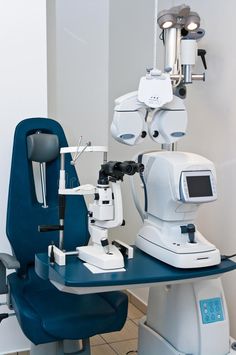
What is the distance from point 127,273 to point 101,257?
117 millimetres

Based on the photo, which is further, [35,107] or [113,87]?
[113,87]

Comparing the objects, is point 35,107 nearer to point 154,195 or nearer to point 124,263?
point 154,195

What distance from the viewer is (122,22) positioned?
3.35 meters

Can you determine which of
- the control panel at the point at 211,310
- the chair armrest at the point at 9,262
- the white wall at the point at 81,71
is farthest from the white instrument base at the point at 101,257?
the white wall at the point at 81,71

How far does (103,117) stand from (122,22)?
0.70 metres

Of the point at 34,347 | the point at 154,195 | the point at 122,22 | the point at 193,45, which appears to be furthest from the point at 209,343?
the point at 122,22

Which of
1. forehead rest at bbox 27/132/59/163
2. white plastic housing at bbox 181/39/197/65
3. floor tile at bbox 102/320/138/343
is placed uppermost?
white plastic housing at bbox 181/39/197/65

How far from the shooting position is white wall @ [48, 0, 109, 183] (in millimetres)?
3270

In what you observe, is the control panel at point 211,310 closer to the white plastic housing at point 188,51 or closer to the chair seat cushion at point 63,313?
the chair seat cushion at point 63,313

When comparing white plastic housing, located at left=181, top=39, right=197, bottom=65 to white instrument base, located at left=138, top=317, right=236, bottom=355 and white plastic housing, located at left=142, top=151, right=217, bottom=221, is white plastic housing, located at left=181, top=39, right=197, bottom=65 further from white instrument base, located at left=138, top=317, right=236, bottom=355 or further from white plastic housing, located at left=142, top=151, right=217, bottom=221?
white instrument base, located at left=138, top=317, right=236, bottom=355

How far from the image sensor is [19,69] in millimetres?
2473

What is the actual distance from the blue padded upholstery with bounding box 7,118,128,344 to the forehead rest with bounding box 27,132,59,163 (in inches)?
1.8

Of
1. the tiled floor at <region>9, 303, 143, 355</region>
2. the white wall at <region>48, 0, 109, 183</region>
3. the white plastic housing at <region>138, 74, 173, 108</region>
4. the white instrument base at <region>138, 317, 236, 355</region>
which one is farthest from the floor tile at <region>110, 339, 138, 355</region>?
the white plastic housing at <region>138, 74, 173, 108</region>

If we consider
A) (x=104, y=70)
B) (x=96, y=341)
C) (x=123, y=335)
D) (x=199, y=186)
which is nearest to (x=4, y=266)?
(x=199, y=186)
